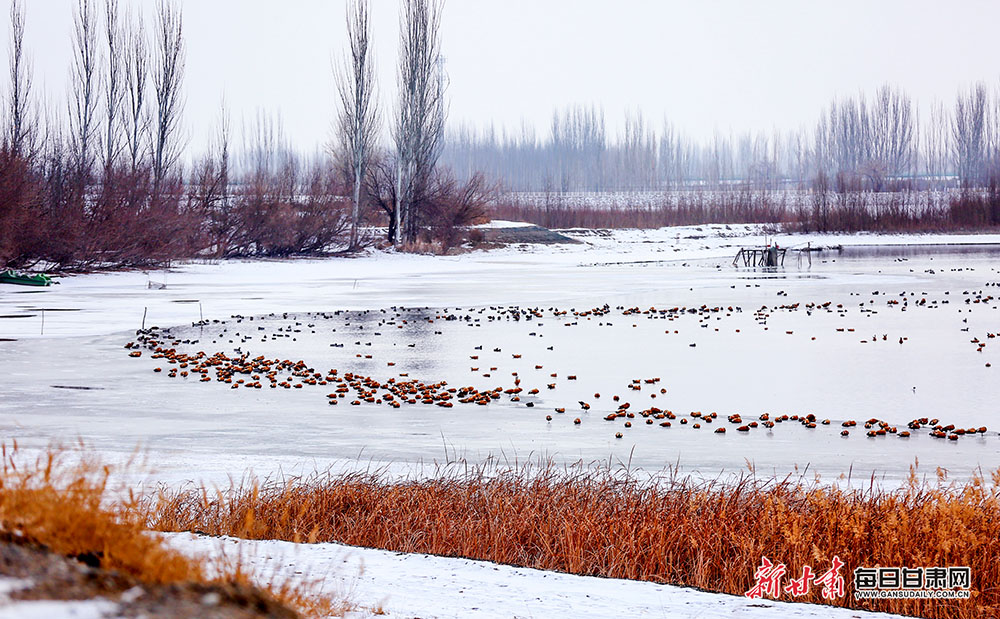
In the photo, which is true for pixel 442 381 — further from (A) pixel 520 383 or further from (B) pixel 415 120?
(B) pixel 415 120

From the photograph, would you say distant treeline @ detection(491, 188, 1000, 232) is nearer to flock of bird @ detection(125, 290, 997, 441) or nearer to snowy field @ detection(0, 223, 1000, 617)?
snowy field @ detection(0, 223, 1000, 617)

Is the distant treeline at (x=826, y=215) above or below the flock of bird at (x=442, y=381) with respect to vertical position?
above

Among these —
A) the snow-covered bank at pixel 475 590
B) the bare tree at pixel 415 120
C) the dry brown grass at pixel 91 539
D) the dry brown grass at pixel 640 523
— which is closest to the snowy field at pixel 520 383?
the snow-covered bank at pixel 475 590

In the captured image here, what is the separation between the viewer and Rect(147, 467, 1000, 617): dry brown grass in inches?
239

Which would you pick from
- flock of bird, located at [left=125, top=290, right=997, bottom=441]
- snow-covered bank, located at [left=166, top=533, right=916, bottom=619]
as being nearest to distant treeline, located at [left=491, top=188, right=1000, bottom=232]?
flock of bird, located at [left=125, top=290, right=997, bottom=441]

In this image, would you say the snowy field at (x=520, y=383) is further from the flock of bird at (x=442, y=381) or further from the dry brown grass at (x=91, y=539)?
the dry brown grass at (x=91, y=539)

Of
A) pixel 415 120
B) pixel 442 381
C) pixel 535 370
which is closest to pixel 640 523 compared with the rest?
pixel 442 381

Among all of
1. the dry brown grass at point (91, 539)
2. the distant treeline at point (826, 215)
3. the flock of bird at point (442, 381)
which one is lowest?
the flock of bird at point (442, 381)

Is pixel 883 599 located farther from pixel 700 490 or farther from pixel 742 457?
pixel 742 457

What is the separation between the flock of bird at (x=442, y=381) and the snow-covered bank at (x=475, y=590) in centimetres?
474

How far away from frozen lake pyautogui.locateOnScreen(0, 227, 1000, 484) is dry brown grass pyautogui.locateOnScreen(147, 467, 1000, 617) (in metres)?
0.94

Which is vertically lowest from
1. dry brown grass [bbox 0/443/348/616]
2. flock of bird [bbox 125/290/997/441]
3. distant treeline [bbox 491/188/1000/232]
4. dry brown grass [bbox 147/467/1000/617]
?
dry brown grass [bbox 147/467/1000/617]

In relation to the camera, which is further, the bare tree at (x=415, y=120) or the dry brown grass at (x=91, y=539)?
the bare tree at (x=415, y=120)

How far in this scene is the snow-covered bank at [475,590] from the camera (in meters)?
4.71
